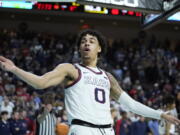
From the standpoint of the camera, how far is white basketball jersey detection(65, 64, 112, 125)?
3908 millimetres

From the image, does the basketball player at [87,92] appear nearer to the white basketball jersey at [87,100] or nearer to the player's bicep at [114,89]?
the white basketball jersey at [87,100]

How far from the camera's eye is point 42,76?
11.7 feet

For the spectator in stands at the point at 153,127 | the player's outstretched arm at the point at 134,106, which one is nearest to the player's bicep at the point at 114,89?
the player's outstretched arm at the point at 134,106

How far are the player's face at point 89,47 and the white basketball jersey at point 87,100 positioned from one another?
14cm

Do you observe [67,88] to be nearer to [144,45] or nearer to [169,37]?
[144,45]

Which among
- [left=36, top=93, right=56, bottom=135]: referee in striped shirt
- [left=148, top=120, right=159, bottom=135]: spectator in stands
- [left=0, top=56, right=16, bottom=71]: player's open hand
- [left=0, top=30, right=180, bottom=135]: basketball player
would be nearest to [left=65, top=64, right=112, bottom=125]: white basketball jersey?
[left=0, top=30, right=180, bottom=135]: basketball player

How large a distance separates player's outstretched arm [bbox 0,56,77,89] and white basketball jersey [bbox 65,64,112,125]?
0.40ft

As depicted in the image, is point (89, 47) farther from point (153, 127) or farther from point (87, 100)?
point (153, 127)

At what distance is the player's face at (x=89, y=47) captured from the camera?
4.17 m

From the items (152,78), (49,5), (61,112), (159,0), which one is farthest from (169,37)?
(159,0)

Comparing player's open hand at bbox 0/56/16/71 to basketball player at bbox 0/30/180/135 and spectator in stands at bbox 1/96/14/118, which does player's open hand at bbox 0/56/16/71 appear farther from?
spectator in stands at bbox 1/96/14/118

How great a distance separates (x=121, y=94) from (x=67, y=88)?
732 millimetres

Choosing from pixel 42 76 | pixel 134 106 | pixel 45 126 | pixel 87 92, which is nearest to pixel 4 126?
pixel 45 126

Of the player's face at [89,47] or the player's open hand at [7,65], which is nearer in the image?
the player's open hand at [7,65]
